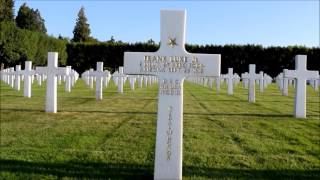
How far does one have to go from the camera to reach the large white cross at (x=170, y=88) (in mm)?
5984

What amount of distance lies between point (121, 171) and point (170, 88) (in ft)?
4.50

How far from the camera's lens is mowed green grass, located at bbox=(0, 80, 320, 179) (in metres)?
6.46

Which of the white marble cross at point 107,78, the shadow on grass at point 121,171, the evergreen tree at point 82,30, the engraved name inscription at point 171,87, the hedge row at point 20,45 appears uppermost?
the evergreen tree at point 82,30

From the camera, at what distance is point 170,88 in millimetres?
6008

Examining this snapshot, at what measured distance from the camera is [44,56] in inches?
2120

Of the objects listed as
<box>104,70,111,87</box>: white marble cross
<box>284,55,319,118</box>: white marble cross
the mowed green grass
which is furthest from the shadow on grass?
<box>104,70,111,87</box>: white marble cross

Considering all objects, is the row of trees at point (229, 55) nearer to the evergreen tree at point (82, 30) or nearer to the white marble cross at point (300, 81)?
the evergreen tree at point (82, 30)

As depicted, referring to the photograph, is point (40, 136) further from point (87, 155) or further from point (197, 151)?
point (197, 151)

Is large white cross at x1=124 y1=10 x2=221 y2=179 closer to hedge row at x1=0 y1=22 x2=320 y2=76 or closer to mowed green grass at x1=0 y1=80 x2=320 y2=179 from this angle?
mowed green grass at x1=0 y1=80 x2=320 y2=179

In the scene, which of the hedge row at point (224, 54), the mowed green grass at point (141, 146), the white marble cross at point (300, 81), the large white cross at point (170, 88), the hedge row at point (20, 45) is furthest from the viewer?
the hedge row at point (224, 54)

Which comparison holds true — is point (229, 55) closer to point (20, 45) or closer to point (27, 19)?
point (20, 45)

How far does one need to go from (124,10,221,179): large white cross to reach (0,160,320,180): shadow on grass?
1.25 ft

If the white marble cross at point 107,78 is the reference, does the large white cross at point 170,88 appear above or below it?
below

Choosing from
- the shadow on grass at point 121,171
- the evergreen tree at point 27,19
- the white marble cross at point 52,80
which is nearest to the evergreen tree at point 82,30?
the evergreen tree at point 27,19
